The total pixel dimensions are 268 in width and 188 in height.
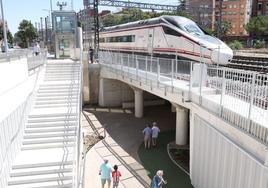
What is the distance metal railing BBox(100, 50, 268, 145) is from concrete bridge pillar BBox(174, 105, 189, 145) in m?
1.90

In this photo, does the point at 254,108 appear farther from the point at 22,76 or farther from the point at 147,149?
the point at 22,76

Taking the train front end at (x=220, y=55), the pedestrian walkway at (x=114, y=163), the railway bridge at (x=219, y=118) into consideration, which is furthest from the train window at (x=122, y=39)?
the train front end at (x=220, y=55)

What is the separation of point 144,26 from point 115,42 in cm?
973

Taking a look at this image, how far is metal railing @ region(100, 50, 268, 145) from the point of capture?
25.0 feet

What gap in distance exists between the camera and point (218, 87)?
10.6m

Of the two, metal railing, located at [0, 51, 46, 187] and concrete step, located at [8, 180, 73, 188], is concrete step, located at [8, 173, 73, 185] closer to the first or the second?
concrete step, located at [8, 180, 73, 188]

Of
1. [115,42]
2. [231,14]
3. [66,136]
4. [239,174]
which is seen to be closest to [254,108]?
[239,174]

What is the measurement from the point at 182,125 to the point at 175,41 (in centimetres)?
547

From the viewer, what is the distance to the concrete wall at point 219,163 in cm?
767

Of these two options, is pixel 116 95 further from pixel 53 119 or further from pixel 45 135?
pixel 45 135

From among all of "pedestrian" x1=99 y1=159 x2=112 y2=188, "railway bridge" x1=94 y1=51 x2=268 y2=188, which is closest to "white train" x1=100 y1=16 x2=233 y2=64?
"railway bridge" x1=94 y1=51 x2=268 y2=188

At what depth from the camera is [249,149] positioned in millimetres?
7867

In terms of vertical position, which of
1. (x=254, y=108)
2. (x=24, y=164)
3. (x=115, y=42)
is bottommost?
(x=24, y=164)

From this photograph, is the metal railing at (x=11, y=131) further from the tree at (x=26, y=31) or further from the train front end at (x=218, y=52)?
the tree at (x=26, y=31)
